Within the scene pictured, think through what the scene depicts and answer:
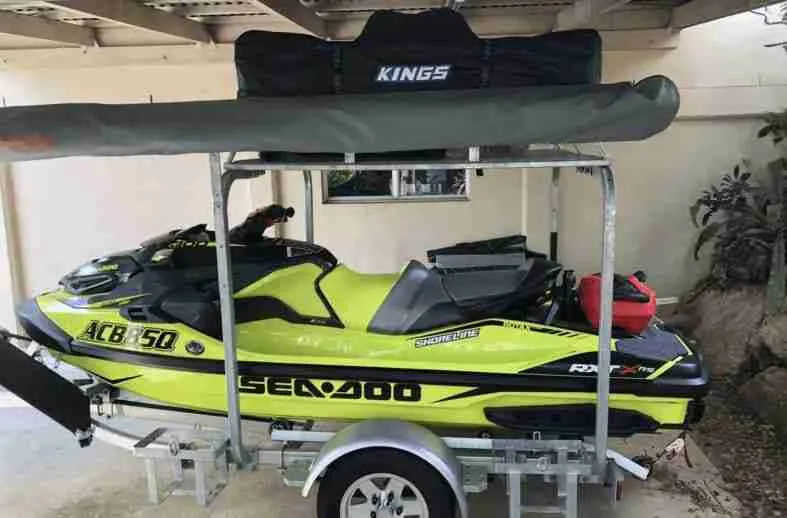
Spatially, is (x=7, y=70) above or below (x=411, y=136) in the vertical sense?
above

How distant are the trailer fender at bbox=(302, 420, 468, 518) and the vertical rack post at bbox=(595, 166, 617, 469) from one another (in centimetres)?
60

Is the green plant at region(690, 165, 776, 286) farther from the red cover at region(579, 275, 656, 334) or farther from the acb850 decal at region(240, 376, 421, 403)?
the acb850 decal at region(240, 376, 421, 403)

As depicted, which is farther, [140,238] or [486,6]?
[140,238]

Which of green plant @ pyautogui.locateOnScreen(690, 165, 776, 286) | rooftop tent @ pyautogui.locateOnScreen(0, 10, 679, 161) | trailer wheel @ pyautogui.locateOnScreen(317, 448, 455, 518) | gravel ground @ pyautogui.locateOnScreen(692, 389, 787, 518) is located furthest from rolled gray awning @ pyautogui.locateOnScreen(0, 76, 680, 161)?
green plant @ pyautogui.locateOnScreen(690, 165, 776, 286)

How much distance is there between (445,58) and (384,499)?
1856mm

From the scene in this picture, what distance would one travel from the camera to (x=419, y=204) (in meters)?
6.33

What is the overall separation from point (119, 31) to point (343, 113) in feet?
14.5

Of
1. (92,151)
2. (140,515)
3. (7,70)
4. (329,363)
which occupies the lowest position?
(140,515)

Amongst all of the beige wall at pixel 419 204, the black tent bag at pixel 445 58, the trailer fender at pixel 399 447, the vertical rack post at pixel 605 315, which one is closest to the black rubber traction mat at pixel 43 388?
the trailer fender at pixel 399 447

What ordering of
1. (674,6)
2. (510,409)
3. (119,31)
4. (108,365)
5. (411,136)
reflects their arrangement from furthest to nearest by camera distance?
(119,31)
(674,6)
(108,365)
(510,409)
(411,136)

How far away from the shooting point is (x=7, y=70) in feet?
20.7

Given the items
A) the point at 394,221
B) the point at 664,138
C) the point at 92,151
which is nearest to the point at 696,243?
the point at 664,138

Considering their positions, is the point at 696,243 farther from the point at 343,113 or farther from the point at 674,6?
the point at 343,113

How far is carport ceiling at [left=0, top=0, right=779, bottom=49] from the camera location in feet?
16.3
